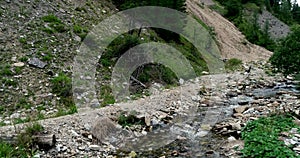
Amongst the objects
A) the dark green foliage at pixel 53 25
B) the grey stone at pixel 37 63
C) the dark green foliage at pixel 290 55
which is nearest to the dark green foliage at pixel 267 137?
the dark green foliage at pixel 290 55

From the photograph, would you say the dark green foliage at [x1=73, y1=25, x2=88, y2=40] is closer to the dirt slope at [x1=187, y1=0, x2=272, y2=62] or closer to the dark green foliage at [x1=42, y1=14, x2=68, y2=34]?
the dark green foliage at [x1=42, y1=14, x2=68, y2=34]

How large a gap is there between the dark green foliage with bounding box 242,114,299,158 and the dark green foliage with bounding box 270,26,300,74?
6.73m

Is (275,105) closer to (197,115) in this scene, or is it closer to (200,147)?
(197,115)

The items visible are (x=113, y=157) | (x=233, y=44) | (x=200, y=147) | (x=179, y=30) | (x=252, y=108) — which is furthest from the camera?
(x=233, y=44)

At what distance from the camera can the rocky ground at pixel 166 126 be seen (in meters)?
8.28

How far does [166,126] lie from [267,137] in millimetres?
3659

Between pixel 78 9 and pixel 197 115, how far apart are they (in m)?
9.62

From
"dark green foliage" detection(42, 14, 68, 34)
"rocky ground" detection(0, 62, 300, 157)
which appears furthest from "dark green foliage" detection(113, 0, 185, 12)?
"rocky ground" detection(0, 62, 300, 157)

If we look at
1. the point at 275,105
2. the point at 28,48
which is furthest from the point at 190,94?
the point at 28,48

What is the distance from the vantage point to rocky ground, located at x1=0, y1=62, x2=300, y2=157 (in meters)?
8.28

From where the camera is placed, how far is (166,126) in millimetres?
10711

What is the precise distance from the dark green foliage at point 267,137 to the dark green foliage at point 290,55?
673cm

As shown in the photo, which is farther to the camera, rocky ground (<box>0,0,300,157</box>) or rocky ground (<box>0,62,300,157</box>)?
rocky ground (<box>0,0,300,157</box>)

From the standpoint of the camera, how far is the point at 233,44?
34375 mm
